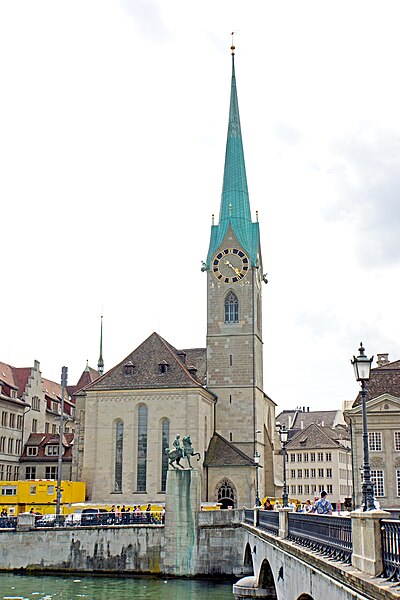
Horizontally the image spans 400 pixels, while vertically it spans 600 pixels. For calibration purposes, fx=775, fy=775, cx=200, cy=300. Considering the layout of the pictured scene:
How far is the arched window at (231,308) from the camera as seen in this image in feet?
215

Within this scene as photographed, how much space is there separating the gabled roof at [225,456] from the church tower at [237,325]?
1.67m

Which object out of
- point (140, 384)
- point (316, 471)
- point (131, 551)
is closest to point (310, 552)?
point (131, 551)

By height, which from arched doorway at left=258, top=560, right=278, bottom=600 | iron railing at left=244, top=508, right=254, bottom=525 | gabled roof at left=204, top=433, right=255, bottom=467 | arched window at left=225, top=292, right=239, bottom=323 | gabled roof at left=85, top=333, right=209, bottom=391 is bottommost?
arched doorway at left=258, top=560, right=278, bottom=600

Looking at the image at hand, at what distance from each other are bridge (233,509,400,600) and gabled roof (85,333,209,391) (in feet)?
113

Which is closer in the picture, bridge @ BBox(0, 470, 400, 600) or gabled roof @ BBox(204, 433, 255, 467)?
bridge @ BBox(0, 470, 400, 600)

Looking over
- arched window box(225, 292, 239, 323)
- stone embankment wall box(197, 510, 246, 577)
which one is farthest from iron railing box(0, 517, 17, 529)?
arched window box(225, 292, 239, 323)

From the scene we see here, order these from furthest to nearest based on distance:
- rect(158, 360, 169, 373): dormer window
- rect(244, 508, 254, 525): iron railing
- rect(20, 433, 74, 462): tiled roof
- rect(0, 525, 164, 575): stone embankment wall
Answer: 1. rect(20, 433, 74, 462): tiled roof
2. rect(158, 360, 169, 373): dormer window
3. rect(0, 525, 164, 575): stone embankment wall
4. rect(244, 508, 254, 525): iron railing

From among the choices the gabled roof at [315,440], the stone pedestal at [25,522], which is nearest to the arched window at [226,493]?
the stone pedestal at [25,522]

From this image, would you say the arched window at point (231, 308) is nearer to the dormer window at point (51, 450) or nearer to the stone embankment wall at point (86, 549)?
the dormer window at point (51, 450)

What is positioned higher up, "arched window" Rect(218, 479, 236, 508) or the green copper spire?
the green copper spire

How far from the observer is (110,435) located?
195 ft

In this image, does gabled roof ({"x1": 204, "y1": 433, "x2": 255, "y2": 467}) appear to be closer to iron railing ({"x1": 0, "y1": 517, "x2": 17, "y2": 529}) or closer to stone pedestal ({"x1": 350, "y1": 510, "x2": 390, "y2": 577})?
iron railing ({"x1": 0, "y1": 517, "x2": 17, "y2": 529})

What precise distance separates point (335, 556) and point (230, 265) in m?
53.0

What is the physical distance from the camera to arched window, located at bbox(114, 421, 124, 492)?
192 feet
